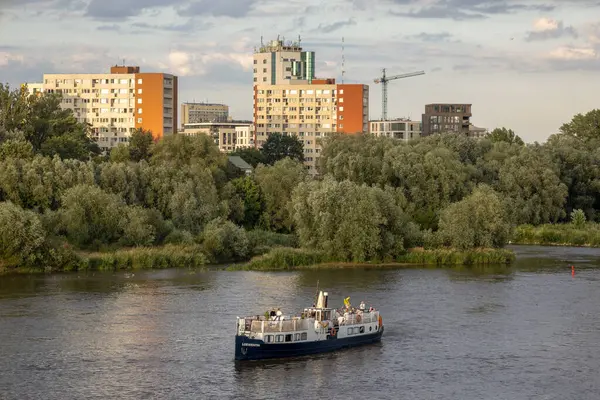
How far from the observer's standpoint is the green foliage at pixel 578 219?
116938 millimetres

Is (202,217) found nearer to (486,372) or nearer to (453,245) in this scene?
(453,245)

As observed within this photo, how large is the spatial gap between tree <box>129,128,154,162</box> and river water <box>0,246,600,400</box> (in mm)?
45172

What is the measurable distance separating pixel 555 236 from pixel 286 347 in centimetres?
6430

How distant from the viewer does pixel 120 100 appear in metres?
179

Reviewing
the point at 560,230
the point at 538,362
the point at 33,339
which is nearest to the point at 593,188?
the point at 560,230

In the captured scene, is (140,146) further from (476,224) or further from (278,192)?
(476,224)

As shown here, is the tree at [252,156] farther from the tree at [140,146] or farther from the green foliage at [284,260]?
the green foliage at [284,260]

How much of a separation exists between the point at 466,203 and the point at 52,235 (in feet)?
118

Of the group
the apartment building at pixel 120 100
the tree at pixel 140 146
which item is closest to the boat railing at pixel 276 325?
the tree at pixel 140 146

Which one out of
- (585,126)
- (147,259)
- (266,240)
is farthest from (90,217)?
(585,126)

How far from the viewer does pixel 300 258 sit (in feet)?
292

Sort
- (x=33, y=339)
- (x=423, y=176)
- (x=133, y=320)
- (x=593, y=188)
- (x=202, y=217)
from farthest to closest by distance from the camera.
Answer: (x=593, y=188) → (x=423, y=176) → (x=202, y=217) → (x=133, y=320) → (x=33, y=339)

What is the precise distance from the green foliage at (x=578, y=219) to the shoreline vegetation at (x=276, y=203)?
0.16m

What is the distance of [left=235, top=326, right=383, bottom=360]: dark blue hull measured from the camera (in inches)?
2106
